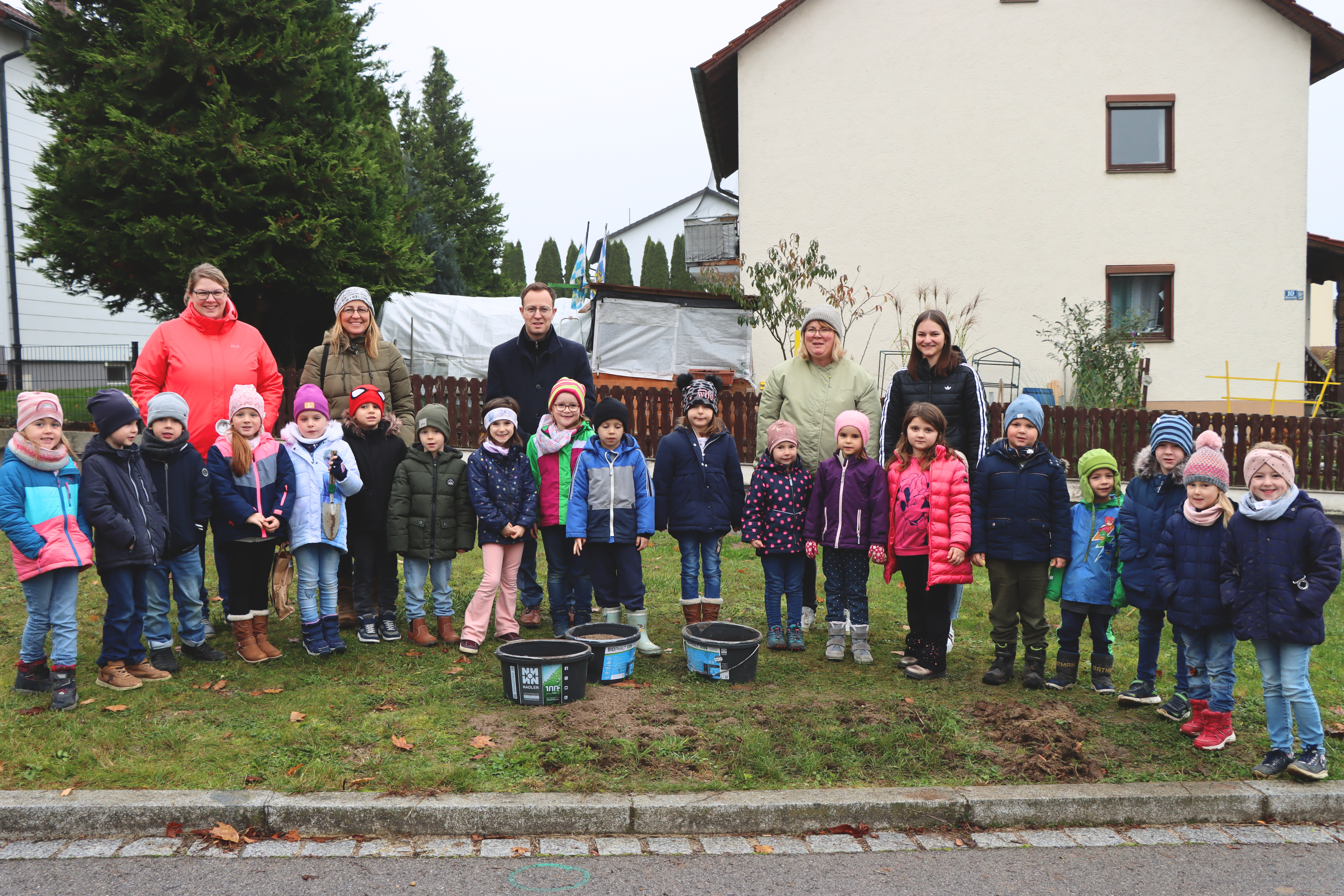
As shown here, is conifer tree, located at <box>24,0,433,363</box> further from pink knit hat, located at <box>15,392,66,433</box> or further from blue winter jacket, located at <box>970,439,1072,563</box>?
blue winter jacket, located at <box>970,439,1072,563</box>

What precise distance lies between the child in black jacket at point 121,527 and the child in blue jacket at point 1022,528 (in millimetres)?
4770

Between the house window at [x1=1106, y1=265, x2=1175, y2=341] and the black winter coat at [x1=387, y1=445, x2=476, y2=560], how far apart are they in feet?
52.1

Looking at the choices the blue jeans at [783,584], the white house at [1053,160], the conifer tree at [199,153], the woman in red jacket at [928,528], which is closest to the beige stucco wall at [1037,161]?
the white house at [1053,160]

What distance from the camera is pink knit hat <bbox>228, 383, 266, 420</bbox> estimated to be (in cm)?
592

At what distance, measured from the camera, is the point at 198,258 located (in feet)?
47.0

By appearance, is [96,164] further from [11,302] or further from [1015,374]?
[1015,374]

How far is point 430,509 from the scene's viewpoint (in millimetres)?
6297

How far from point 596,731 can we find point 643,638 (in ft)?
4.90

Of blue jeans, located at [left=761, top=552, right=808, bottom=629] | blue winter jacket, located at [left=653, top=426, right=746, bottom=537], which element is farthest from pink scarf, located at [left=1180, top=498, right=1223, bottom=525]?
blue winter jacket, located at [left=653, top=426, right=746, bottom=537]

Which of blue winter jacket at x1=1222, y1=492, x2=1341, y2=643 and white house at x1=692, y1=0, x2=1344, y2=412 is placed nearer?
blue winter jacket at x1=1222, y1=492, x2=1341, y2=643

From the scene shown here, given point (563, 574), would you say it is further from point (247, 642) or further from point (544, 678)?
point (247, 642)

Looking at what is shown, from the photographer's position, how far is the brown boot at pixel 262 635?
6.06m

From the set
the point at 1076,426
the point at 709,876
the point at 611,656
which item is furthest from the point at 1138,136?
the point at 709,876

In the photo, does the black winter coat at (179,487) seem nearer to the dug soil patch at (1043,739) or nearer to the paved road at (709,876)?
the paved road at (709,876)
